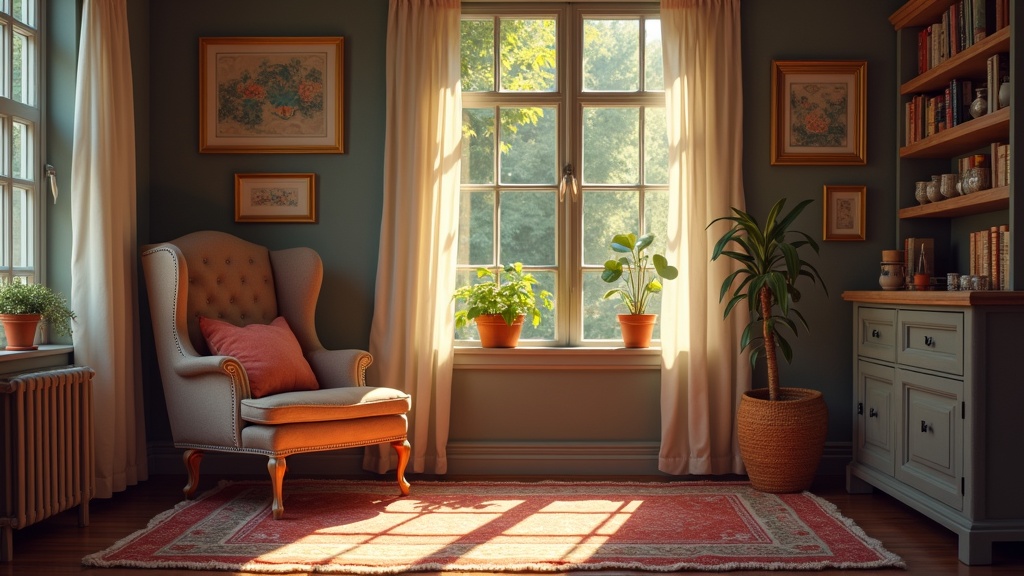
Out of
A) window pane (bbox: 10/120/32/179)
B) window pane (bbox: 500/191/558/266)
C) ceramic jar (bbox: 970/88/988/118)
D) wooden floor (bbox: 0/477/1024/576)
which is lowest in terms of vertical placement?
wooden floor (bbox: 0/477/1024/576)

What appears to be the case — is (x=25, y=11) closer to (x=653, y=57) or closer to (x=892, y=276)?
(x=653, y=57)

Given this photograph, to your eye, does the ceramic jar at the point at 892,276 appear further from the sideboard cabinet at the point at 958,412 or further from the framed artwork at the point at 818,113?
the framed artwork at the point at 818,113

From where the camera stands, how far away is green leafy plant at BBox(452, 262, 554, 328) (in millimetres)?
4266

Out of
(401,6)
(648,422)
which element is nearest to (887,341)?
(648,422)

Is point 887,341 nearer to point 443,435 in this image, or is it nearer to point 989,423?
point 989,423

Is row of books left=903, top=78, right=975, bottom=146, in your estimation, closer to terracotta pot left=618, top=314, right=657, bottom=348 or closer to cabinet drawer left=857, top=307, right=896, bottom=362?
cabinet drawer left=857, top=307, right=896, bottom=362

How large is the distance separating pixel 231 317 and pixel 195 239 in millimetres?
417

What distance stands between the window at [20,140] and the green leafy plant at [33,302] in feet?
0.45

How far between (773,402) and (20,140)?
3.57 metres

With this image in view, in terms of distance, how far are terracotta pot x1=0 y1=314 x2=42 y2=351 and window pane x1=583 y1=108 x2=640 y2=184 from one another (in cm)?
270

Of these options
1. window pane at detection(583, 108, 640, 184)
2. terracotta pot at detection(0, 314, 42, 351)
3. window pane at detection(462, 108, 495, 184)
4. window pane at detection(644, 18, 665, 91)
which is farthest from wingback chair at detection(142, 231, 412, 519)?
window pane at detection(644, 18, 665, 91)

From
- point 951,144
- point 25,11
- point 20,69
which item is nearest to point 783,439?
point 951,144

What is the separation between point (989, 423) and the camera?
3021 mm

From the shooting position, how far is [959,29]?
3779 mm
